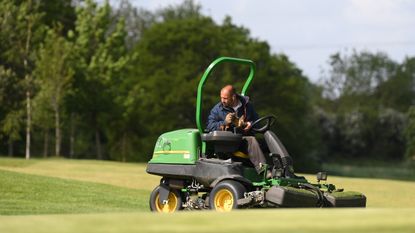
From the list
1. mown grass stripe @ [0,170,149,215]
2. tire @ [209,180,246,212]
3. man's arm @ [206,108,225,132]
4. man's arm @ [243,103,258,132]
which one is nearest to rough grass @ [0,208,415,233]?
tire @ [209,180,246,212]

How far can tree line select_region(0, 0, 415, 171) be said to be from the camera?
47281mm

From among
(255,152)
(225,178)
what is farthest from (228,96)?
(225,178)

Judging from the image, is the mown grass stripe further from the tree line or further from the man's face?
the tree line

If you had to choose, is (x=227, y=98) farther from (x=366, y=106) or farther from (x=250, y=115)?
(x=366, y=106)

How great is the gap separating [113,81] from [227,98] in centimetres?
4414

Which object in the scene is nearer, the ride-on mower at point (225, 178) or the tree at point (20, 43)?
the ride-on mower at point (225, 178)

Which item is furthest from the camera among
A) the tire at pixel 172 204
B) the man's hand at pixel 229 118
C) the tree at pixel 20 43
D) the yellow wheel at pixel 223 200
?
the tree at pixel 20 43

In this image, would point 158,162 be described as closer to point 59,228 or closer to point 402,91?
point 59,228

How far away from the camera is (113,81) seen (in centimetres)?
5506

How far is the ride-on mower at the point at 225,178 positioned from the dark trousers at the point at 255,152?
0.32ft

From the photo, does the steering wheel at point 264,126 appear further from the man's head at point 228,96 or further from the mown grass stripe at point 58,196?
the mown grass stripe at point 58,196

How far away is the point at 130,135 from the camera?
61438 millimetres

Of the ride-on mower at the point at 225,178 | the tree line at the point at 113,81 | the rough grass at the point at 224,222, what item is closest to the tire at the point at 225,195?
the ride-on mower at the point at 225,178

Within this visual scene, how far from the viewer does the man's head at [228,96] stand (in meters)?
11.5
